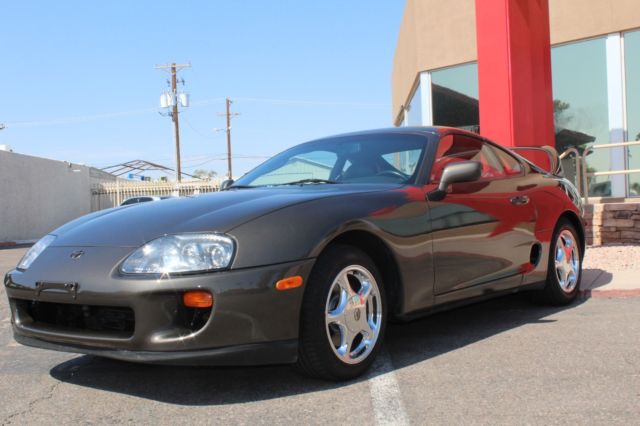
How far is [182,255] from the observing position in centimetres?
296

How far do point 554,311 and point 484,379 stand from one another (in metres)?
2.15

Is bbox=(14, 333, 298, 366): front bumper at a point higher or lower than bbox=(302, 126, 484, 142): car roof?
lower

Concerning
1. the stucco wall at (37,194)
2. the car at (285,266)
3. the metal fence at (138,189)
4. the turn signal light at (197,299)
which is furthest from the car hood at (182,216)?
the metal fence at (138,189)

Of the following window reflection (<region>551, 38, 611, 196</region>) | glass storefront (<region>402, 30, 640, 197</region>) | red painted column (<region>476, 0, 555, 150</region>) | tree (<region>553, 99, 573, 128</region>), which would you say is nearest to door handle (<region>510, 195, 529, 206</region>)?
red painted column (<region>476, 0, 555, 150</region>)

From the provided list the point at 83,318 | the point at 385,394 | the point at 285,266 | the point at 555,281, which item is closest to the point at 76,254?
the point at 83,318

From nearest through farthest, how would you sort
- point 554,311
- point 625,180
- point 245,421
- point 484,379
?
point 245,421
point 484,379
point 554,311
point 625,180

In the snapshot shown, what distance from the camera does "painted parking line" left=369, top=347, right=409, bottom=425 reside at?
278 cm

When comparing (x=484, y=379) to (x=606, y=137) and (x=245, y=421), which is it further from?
(x=606, y=137)

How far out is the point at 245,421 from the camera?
2787 mm

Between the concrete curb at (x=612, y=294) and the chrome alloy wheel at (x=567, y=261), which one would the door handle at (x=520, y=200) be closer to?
the chrome alloy wheel at (x=567, y=261)

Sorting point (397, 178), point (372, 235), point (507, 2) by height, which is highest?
point (507, 2)

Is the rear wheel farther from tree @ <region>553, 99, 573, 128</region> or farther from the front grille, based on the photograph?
tree @ <region>553, 99, 573, 128</region>

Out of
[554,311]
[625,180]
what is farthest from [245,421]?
[625,180]

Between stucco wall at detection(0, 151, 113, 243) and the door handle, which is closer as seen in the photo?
the door handle
